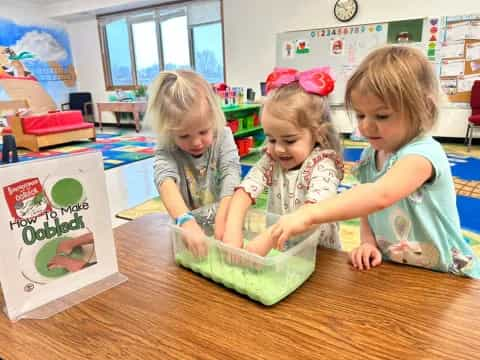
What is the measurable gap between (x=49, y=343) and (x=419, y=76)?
745 millimetres

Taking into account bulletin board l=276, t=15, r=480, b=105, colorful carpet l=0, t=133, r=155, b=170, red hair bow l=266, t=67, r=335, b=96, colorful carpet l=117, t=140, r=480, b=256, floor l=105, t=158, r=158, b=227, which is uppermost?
bulletin board l=276, t=15, r=480, b=105

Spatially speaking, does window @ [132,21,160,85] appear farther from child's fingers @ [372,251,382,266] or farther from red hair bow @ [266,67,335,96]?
child's fingers @ [372,251,382,266]

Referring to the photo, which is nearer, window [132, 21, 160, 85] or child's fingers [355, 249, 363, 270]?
child's fingers [355, 249, 363, 270]

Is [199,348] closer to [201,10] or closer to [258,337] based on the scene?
[258,337]

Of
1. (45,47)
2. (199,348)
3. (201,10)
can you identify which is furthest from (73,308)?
(45,47)

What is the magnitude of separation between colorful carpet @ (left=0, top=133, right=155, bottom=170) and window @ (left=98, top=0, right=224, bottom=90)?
1.49 m

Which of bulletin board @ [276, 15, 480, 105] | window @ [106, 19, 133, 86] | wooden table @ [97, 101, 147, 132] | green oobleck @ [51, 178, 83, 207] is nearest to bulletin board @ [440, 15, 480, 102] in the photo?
bulletin board @ [276, 15, 480, 105]

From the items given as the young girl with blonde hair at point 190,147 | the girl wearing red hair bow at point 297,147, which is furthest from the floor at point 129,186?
the girl wearing red hair bow at point 297,147

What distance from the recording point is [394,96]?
67cm

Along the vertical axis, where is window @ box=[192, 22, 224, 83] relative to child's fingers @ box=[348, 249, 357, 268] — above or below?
above

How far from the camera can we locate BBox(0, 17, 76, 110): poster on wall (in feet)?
23.0

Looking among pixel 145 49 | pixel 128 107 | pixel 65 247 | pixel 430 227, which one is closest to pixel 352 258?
pixel 430 227

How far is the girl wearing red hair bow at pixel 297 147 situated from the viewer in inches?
31.5

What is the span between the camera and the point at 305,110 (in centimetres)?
81
